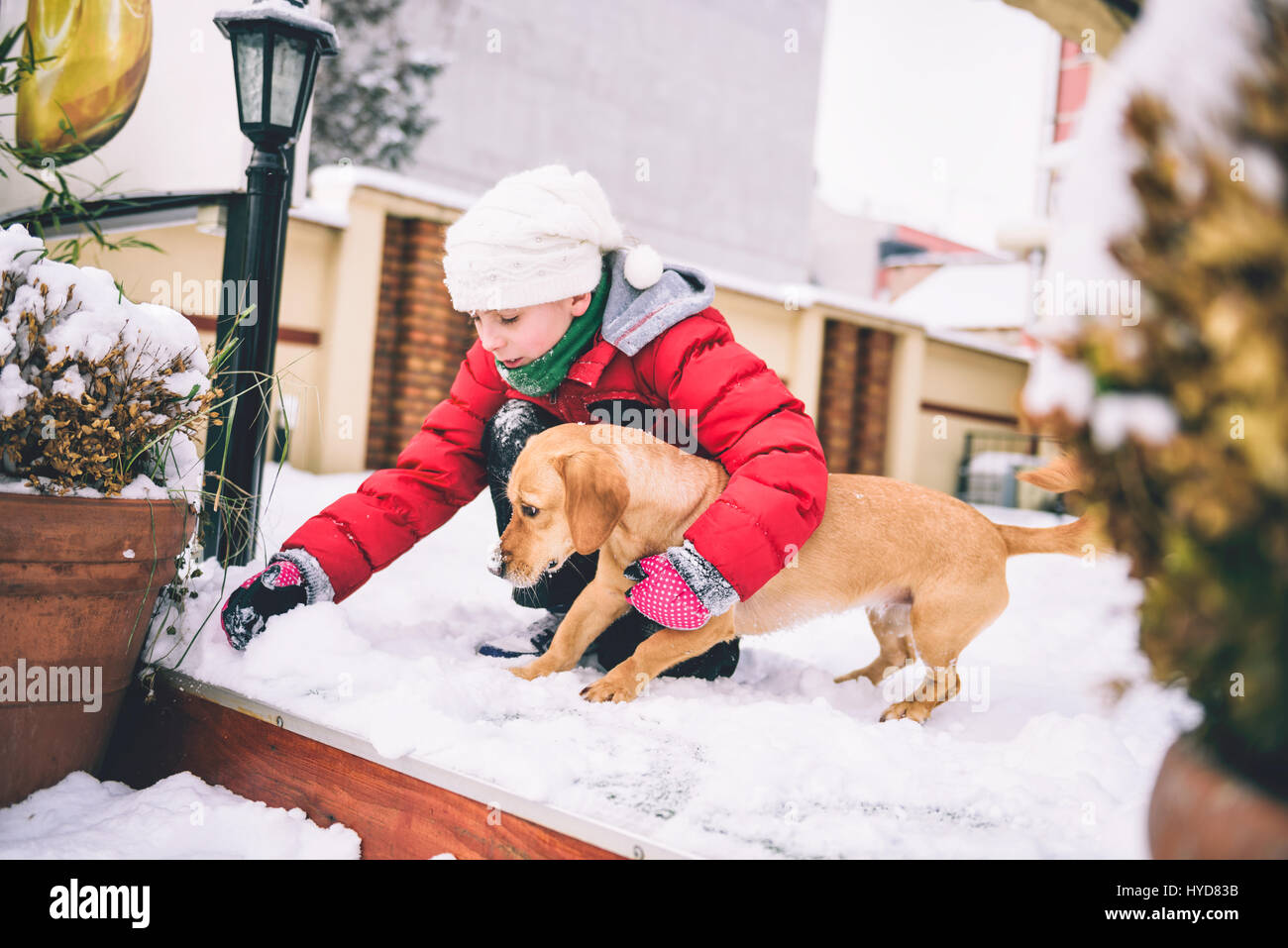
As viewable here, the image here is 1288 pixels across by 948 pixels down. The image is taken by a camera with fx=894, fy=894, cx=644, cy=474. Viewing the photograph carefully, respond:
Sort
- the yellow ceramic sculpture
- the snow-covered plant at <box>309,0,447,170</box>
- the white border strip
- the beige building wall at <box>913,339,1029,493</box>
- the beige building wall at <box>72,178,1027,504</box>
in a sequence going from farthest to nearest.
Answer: the snow-covered plant at <box>309,0,447,170</box> → the beige building wall at <box>913,339,1029,493</box> → the beige building wall at <box>72,178,1027,504</box> → the yellow ceramic sculpture → the white border strip

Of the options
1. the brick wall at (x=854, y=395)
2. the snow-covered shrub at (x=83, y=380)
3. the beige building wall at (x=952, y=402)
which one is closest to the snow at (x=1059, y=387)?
the snow-covered shrub at (x=83, y=380)

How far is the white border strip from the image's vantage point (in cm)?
127

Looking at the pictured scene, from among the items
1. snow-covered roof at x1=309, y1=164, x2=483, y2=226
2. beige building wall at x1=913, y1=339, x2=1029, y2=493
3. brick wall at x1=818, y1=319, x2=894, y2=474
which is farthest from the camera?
beige building wall at x1=913, y1=339, x2=1029, y2=493

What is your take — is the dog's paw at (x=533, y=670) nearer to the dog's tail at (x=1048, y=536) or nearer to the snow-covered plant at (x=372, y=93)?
the dog's tail at (x=1048, y=536)

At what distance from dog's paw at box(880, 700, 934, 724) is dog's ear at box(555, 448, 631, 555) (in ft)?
2.87

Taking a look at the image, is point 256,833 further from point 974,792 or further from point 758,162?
point 758,162

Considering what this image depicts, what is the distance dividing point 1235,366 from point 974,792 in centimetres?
100

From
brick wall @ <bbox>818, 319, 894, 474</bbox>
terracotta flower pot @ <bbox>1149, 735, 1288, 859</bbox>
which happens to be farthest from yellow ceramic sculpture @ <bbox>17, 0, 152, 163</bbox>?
brick wall @ <bbox>818, 319, 894, 474</bbox>

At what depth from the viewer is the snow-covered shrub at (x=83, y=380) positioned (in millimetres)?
1837

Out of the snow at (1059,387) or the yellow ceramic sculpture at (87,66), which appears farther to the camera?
the yellow ceramic sculpture at (87,66)

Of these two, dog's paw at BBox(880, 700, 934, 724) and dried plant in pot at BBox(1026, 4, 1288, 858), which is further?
dog's paw at BBox(880, 700, 934, 724)

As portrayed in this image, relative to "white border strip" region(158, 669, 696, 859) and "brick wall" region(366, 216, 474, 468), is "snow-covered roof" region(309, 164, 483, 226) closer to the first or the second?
"brick wall" region(366, 216, 474, 468)

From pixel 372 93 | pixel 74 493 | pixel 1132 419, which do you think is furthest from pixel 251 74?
pixel 372 93

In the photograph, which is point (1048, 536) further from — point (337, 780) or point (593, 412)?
point (337, 780)
